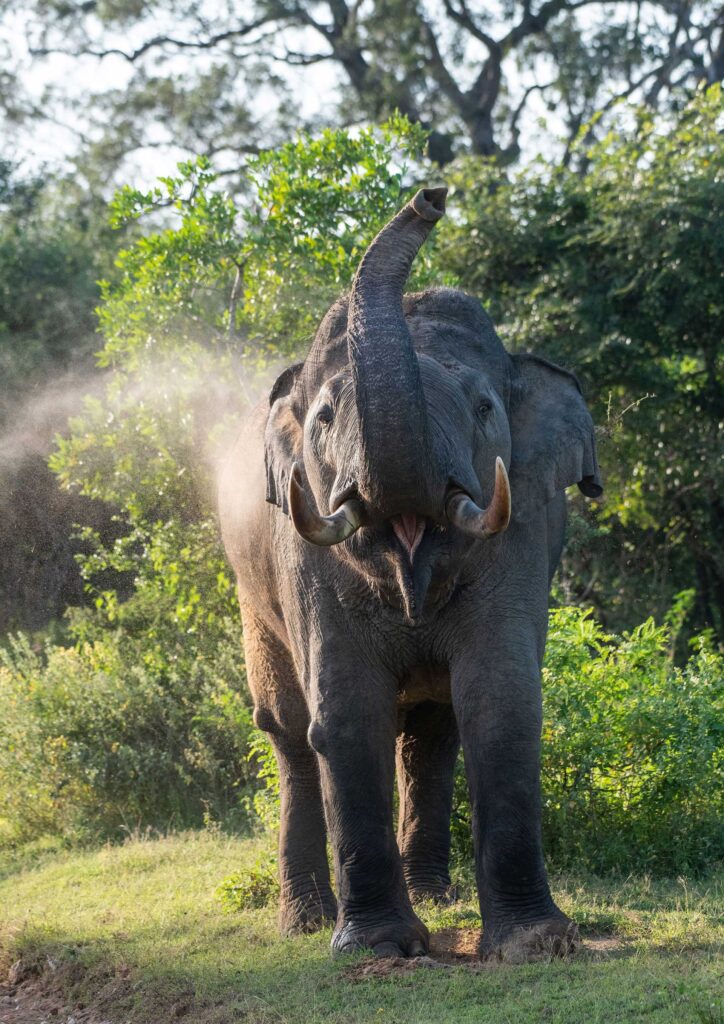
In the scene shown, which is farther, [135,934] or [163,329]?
[163,329]

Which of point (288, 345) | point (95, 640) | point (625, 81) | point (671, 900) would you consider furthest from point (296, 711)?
point (625, 81)

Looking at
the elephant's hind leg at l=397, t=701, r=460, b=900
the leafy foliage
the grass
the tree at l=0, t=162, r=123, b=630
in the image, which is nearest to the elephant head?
the grass

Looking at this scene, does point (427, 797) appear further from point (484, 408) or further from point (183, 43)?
point (183, 43)

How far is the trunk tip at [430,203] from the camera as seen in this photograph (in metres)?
5.55

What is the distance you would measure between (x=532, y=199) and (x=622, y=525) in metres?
3.57

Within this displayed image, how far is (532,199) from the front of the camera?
16.0m

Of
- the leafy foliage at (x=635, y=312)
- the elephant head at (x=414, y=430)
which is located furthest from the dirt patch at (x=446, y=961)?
the leafy foliage at (x=635, y=312)

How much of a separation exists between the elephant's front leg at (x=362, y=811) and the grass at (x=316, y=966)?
20 centimetres

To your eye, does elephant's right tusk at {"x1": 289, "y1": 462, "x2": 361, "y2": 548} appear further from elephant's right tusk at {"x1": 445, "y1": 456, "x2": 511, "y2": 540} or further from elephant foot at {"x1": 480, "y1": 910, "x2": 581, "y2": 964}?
elephant foot at {"x1": 480, "y1": 910, "x2": 581, "y2": 964}

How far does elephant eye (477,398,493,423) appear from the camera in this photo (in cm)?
584

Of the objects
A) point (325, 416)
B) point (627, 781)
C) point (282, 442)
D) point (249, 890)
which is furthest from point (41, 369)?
point (325, 416)

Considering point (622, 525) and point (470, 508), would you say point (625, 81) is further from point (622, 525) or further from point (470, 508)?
point (470, 508)

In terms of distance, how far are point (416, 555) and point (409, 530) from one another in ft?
0.30

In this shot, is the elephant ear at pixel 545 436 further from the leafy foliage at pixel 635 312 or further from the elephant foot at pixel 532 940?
the leafy foliage at pixel 635 312
